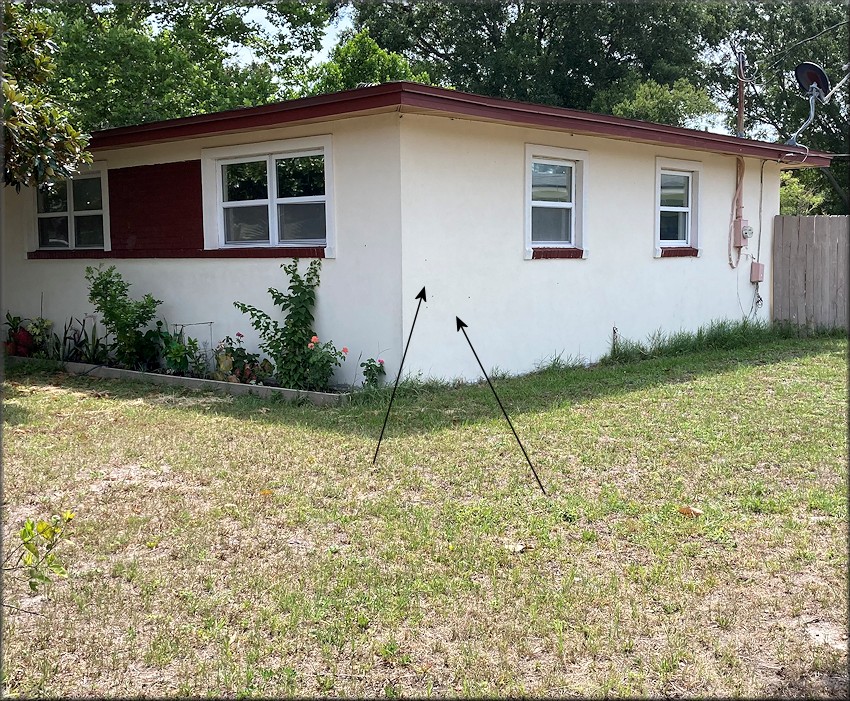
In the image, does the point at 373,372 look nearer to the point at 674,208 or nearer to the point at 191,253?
the point at 191,253

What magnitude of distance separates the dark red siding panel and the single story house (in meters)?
0.03

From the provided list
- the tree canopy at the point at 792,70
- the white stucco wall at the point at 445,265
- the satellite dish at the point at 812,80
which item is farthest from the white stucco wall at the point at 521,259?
the tree canopy at the point at 792,70

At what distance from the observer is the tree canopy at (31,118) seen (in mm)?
8422

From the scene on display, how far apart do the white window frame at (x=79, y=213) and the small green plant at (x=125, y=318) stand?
91 centimetres

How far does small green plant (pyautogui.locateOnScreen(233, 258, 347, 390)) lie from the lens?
8.98 metres

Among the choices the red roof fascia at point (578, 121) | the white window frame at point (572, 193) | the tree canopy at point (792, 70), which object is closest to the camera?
the red roof fascia at point (578, 121)

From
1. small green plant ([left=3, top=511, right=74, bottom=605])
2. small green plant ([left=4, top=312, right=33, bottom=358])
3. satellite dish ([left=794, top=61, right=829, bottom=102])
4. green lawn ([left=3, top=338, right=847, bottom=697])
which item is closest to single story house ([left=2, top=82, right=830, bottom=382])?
small green plant ([left=4, top=312, right=33, bottom=358])

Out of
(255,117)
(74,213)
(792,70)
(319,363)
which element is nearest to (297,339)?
(319,363)

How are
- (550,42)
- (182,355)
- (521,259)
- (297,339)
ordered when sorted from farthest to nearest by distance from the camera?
(550,42) < (521,259) < (182,355) < (297,339)

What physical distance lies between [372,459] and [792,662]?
11.5ft

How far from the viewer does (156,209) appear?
11.0 m

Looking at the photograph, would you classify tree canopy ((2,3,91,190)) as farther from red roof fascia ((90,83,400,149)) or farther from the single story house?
the single story house

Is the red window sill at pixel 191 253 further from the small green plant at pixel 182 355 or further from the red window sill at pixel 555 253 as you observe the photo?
the red window sill at pixel 555 253

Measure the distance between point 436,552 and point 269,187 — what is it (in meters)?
6.27
